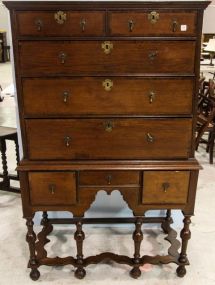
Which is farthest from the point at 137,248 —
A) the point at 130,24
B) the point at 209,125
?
the point at 209,125

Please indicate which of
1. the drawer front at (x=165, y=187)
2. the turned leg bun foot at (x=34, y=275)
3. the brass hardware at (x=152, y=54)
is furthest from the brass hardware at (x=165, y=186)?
the turned leg bun foot at (x=34, y=275)

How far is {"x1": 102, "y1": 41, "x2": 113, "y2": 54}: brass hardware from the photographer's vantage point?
168 centimetres

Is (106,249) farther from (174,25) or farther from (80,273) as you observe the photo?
(174,25)

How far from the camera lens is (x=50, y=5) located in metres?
1.61

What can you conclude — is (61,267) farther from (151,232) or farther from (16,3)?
(16,3)

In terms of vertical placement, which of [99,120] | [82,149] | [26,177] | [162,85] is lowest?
[26,177]

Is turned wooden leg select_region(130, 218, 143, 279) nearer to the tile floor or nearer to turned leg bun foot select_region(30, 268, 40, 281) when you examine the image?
the tile floor

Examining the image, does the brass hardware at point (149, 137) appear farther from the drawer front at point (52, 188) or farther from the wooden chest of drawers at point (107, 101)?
the drawer front at point (52, 188)

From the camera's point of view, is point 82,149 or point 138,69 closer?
point 138,69

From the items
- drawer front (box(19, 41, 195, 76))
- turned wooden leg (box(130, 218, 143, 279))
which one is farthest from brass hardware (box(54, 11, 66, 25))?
turned wooden leg (box(130, 218, 143, 279))

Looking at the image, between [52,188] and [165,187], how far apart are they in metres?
0.62

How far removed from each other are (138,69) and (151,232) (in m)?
1.42

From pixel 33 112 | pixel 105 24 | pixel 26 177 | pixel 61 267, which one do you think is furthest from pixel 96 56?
pixel 61 267

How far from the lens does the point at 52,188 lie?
1910mm
